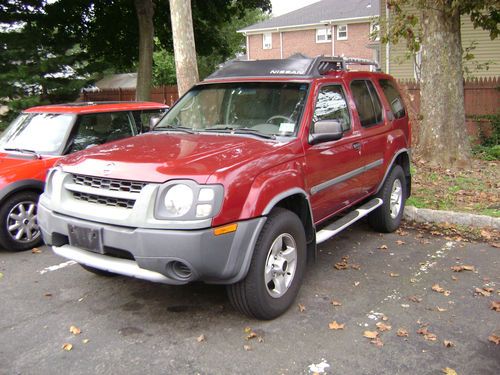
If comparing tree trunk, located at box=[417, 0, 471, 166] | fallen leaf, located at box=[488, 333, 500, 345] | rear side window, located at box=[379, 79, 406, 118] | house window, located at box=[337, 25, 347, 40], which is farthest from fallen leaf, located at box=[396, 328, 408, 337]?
house window, located at box=[337, 25, 347, 40]

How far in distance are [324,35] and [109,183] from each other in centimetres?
3630

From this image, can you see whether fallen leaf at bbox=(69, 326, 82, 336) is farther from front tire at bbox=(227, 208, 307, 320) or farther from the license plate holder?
front tire at bbox=(227, 208, 307, 320)

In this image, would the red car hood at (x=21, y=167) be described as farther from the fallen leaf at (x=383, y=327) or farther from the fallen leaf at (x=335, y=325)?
the fallen leaf at (x=383, y=327)

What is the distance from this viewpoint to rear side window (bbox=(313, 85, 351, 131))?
15.7ft

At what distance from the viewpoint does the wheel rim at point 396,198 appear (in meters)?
6.39

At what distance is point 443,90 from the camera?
906 cm

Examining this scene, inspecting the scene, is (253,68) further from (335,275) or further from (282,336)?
(282,336)

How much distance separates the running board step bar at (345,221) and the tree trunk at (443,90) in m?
3.88

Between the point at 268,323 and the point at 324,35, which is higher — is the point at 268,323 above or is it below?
below

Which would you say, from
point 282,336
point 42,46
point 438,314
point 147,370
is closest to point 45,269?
point 147,370

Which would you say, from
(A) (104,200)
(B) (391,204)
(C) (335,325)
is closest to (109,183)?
(A) (104,200)

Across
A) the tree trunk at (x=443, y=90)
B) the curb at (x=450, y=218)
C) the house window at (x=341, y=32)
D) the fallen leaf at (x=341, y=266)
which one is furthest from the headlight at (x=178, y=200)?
the house window at (x=341, y=32)

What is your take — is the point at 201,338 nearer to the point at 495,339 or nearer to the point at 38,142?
the point at 495,339

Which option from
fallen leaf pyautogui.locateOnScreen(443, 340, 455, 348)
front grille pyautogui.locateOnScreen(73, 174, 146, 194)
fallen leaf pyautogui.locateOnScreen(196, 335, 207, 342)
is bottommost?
fallen leaf pyautogui.locateOnScreen(443, 340, 455, 348)
